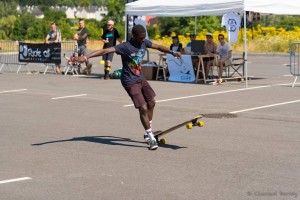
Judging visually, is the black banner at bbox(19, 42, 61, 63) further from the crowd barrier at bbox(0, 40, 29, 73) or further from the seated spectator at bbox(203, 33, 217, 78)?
the seated spectator at bbox(203, 33, 217, 78)

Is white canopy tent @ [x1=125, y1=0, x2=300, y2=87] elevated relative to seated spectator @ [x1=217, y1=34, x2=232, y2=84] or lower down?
elevated

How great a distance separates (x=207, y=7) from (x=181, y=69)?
2.23 m

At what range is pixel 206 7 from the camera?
1984 cm

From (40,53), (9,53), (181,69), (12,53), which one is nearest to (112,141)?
(181,69)

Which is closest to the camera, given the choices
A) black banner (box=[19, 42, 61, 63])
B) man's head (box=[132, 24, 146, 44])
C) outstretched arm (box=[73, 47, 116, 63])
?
outstretched arm (box=[73, 47, 116, 63])

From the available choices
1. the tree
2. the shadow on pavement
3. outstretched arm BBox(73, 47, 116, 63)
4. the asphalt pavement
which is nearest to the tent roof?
the asphalt pavement

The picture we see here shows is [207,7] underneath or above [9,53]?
above

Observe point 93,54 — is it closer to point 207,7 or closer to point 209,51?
point 207,7

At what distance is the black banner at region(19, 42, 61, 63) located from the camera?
23984 millimetres

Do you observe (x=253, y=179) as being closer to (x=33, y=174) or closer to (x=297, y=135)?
(x=33, y=174)

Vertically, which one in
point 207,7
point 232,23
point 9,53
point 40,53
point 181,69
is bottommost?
point 181,69

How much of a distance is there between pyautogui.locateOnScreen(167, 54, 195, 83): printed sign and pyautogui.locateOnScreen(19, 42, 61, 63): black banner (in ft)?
14.5

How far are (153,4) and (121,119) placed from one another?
28.2ft

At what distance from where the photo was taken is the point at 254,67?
2806 centimetres
